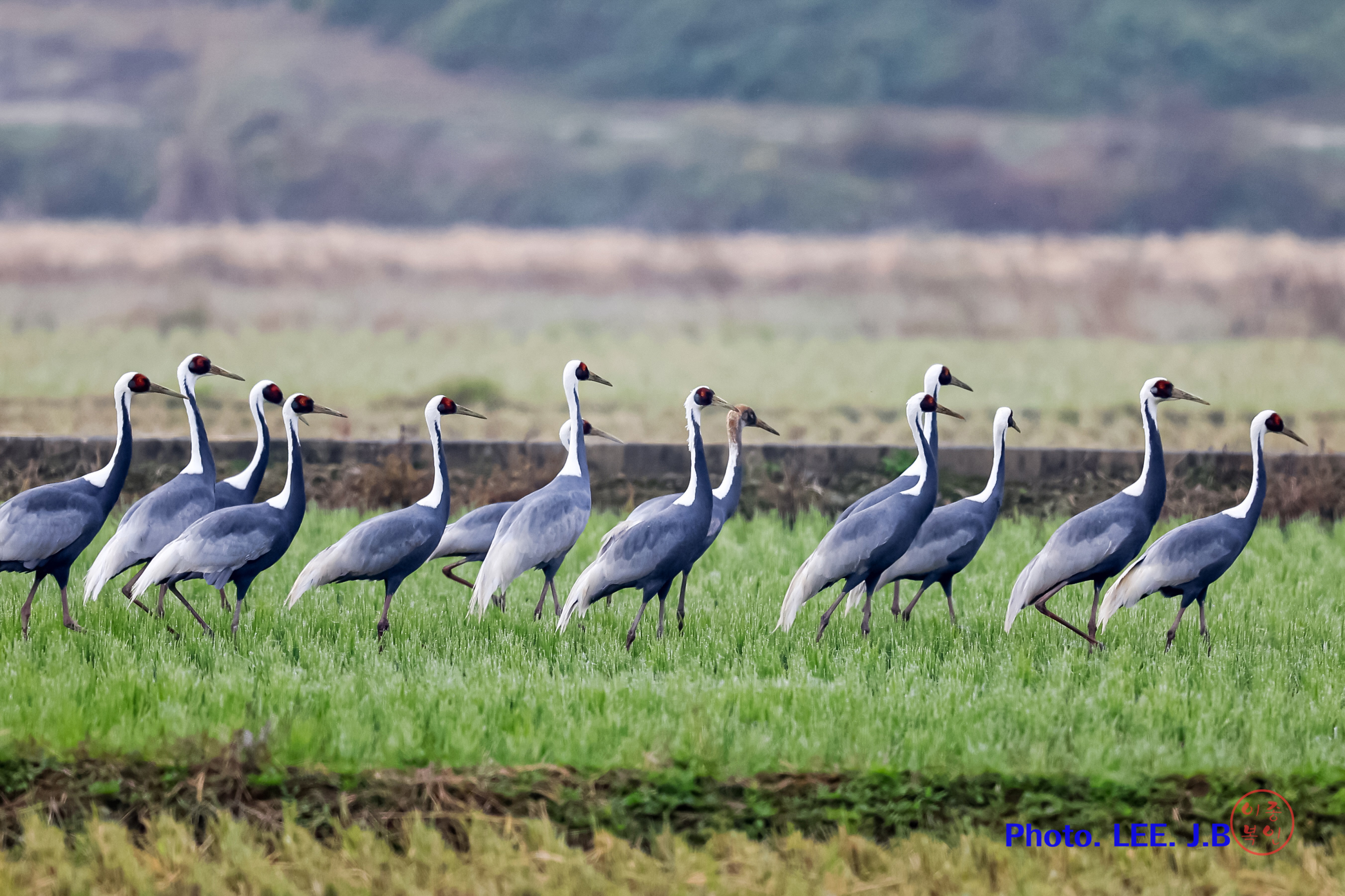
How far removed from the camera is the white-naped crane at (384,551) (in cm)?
738

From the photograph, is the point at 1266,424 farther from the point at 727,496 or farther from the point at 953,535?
the point at 727,496

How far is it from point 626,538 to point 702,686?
106cm

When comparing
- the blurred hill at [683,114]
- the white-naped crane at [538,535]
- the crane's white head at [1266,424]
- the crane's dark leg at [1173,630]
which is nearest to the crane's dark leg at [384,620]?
the white-naped crane at [538,535]

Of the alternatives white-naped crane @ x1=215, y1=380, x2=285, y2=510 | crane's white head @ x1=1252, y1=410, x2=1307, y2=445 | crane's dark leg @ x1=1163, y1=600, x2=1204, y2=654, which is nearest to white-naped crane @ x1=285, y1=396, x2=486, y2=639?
white-naped crane @ x1=215, y1=380, x2=285, y2=510

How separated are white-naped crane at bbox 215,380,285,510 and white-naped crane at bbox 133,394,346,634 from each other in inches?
13.9

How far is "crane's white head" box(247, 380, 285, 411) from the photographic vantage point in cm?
783

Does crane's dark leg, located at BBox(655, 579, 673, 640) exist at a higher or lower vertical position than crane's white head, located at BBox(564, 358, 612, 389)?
lower

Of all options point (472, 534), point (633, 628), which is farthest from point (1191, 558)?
point (472, 534)

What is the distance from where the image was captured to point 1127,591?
285 inches

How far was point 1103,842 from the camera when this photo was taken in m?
5.13

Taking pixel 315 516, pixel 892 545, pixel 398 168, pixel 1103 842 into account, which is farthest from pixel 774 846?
pixel 398 168

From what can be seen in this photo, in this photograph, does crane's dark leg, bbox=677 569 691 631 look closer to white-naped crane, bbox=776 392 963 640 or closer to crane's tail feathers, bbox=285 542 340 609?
white-naped crane, bbox=776 392 963 640

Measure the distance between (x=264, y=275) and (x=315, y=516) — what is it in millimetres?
21192

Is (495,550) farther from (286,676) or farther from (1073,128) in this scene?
(1073,128)
